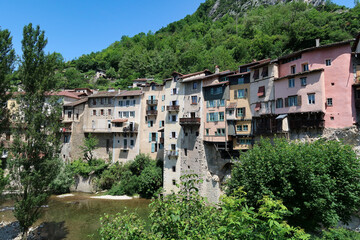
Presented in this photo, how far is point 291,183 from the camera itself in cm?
1733

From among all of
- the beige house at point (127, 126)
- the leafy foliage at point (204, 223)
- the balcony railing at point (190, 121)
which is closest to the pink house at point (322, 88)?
the balcony railing at point (190, 121)

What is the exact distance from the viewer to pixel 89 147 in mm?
45406

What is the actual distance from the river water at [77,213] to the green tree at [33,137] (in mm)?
5481

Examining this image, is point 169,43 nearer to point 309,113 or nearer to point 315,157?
point 309,113

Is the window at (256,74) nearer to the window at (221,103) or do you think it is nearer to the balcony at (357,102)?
the window at (221,103)

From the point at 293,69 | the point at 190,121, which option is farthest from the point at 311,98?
the point at 190,121

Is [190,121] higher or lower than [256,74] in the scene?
lower

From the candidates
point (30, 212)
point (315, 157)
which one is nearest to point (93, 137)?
point (30, 212)

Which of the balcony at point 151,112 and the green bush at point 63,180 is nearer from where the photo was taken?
the green bush at point 63,180

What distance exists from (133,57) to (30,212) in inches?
3154

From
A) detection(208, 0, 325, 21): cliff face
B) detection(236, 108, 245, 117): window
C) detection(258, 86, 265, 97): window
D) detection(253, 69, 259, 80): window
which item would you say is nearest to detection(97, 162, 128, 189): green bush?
detection(236, 108, 245, 117): window

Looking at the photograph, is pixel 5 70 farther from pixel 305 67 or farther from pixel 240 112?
pixel 305 67

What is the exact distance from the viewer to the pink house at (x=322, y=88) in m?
23.0

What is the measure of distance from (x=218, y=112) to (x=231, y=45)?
5097 centimetres
